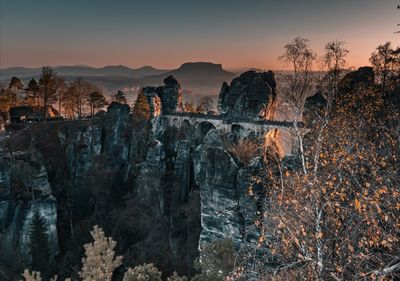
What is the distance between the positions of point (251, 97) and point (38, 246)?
4509 cm

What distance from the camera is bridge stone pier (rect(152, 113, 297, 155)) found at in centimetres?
5503

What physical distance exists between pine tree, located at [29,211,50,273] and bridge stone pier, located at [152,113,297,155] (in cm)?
3025

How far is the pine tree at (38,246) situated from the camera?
39.3m

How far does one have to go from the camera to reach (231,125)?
203ft

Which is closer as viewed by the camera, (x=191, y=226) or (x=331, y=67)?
(x=331, y=67)

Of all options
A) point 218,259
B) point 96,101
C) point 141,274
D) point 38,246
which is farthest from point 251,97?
point 141,274

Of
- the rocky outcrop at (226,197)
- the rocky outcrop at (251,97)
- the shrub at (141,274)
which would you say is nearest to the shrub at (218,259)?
the shrub at (141,274)

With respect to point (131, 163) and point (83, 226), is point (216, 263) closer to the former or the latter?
point (83, 226)

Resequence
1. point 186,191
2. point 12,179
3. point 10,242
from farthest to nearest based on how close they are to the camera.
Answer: point 186,191 → point 12,179 → point 10,242

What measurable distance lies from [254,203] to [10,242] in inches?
1368

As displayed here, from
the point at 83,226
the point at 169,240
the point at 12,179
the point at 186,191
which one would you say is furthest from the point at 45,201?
the point at 186,191

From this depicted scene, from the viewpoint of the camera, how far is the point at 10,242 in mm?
40312

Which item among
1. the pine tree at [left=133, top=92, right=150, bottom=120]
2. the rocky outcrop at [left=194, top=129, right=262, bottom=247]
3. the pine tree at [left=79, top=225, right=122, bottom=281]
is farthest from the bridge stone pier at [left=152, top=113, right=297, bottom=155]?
the pine tree at [left=79, top=225, right=122, bottom=281]

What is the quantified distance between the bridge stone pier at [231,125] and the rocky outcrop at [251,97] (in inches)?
93.1
